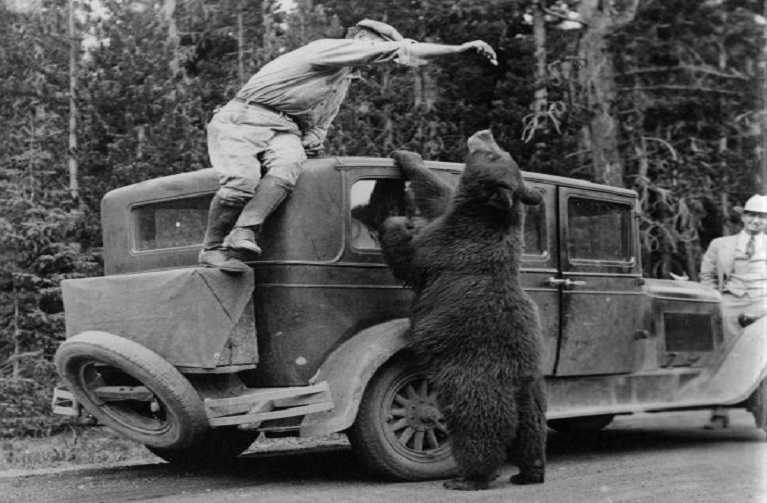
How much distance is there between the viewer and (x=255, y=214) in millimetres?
5672

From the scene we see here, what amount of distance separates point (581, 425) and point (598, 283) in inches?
70.7

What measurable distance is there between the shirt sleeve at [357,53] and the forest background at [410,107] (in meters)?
6.95

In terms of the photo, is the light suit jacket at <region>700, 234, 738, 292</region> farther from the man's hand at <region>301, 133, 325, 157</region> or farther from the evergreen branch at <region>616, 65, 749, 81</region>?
the evergreen branch at <region>616, 65, 749, 81</region>

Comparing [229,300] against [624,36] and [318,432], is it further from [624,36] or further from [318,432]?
[624,36]

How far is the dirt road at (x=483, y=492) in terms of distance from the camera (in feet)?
18.1

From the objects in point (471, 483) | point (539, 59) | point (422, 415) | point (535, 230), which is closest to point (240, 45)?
point (539, 59)

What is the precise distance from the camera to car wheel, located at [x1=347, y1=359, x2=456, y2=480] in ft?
19.1

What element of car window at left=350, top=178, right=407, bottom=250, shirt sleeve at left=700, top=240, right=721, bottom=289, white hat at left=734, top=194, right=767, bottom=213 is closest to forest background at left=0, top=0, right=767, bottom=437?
shirt sleeve at left=700, top=240, right=721, bottom=289

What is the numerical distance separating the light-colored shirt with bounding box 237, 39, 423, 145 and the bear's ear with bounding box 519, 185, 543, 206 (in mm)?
1008

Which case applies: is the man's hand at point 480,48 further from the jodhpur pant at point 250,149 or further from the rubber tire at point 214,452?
the rubber tire at point 214,452

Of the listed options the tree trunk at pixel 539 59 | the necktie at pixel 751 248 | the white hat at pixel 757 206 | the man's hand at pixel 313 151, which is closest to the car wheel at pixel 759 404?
the necktie at pixel 751 248

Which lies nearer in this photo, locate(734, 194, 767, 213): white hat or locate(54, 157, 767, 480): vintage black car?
locate(54, 157, 767, 480): vintage black car

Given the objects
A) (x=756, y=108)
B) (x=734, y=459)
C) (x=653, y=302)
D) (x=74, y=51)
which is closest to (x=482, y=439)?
(x=734, y=459)

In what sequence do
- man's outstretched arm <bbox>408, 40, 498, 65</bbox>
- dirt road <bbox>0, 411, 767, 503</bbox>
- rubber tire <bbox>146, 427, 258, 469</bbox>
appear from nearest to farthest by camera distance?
dirt road <bbox>0, 411, 767, 503</bbox>, man's outstretched arm <bbox>408, 40, 498, 65</bbox>, rubber tire <bbox>146, 427, 258, 469</bbox>
